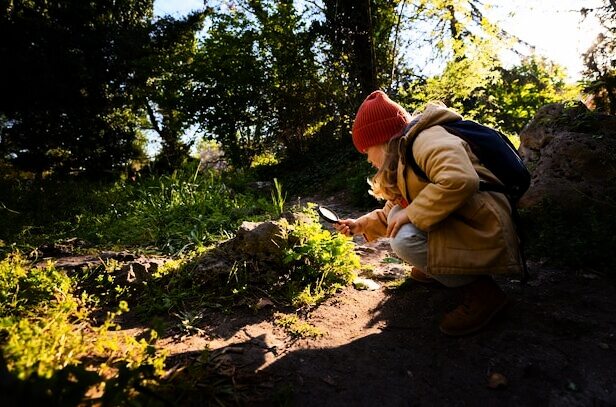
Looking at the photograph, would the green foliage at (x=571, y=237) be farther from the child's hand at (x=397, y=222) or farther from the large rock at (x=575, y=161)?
the child's hand at (x=397, y=222)

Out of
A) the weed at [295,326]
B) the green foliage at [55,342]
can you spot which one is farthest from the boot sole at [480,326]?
the green foliage at [55,342]

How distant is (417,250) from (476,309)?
1.59 feet

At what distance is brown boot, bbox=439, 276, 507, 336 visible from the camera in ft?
6.93

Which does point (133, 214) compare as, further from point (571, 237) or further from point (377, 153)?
point (571, 237)

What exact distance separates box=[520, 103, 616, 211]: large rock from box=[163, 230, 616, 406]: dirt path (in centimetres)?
100

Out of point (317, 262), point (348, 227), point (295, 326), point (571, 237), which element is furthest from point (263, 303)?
point (571, 237)

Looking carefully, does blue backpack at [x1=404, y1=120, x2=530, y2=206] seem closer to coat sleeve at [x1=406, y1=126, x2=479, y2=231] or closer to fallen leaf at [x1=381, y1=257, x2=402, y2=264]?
coat sleeve at [x1=406, y1=126, x2=479, y2=231]

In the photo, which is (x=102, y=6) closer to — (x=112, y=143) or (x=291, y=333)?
(x=112, y=143)

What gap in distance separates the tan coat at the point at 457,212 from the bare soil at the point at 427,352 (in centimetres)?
45

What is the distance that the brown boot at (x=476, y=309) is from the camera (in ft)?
6.93

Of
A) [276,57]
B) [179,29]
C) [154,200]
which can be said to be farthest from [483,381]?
[179,29]

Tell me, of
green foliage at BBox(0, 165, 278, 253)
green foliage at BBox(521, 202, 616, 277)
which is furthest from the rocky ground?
green foliage at BBox(0, 165, 278, 253)

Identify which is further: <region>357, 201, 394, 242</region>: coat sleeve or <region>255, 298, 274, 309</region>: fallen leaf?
<region>357, 201, 394, 242</region>: coat sleeve

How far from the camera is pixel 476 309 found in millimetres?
2123
